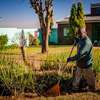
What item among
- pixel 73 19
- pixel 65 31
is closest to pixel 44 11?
pixel 73 19

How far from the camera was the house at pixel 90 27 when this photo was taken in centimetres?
3850

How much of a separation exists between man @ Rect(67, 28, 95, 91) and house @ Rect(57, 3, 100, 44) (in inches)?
1096

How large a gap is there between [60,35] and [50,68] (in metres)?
28.3

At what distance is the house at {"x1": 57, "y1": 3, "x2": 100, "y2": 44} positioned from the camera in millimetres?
38500

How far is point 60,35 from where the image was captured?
40812mm

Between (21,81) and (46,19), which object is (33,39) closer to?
(46,19)

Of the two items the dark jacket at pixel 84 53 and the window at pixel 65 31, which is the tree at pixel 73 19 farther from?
the dark jacket at pixel 84 53

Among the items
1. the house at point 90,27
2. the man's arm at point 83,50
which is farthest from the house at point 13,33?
the man's arm at point 83,50

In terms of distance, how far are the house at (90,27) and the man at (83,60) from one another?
2784cm

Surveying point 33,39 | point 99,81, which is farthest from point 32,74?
point 33,39

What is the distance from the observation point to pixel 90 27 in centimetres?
3878

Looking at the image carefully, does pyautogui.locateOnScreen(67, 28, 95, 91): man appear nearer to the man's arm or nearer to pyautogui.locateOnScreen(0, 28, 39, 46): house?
the man's arm

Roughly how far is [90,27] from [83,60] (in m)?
29.7

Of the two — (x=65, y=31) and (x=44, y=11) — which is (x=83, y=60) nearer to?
(x=44, y=11)
